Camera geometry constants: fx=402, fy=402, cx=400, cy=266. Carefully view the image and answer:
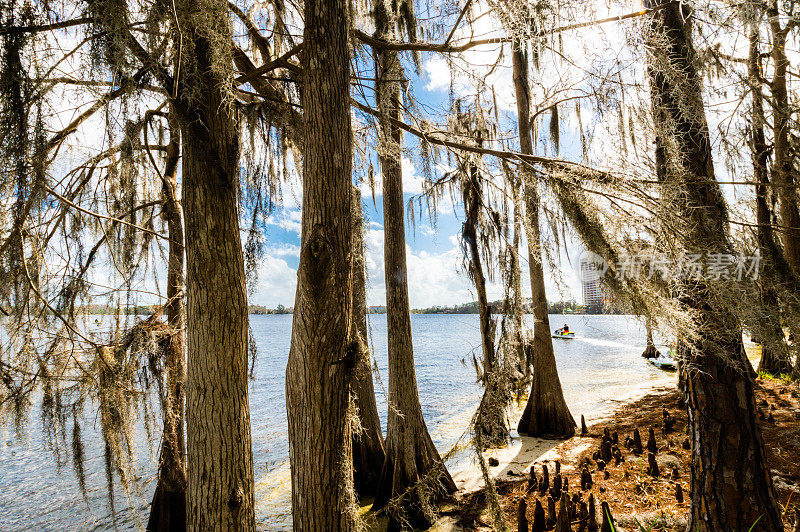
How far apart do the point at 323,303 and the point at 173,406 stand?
11.9 ft

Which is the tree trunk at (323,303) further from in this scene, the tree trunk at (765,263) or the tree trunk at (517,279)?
the tree trunk at (765,263)

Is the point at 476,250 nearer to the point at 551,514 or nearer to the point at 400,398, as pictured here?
the point at 400,398

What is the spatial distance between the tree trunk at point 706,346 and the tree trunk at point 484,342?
1354 mm

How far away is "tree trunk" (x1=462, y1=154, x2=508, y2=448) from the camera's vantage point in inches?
128

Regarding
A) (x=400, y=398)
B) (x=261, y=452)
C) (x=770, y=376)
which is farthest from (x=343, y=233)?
(x=770, y=376)

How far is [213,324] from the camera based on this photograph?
3270mm

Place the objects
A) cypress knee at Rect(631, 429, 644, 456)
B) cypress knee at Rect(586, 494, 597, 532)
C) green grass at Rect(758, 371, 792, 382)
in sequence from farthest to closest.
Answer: green grass at Rect(758, 371, 792, 382) < cypress knee at Rect(631, 429, 644, 456) < cypress knee at Rect(586, 494, 597, 532)

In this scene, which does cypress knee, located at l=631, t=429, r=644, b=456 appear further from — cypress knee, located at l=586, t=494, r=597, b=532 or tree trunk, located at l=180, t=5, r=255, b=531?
tree trunk, located at l=180, t=5, r=255, b=531

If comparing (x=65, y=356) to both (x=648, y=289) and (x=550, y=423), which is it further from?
(x=550, y=423)

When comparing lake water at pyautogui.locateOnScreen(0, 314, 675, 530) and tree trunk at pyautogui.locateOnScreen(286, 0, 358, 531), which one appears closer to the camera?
tree trunk at pyautogui.locateOnScreen(286, 0, 358, 531)

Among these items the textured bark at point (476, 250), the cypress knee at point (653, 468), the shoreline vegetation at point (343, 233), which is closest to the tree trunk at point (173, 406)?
the shoreline vegetation at point (343, 233)

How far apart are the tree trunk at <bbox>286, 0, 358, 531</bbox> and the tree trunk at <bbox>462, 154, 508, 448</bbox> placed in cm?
119

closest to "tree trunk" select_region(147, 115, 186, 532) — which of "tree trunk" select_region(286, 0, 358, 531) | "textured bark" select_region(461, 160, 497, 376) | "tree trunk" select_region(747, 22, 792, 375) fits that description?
"tree trunk" select_region(286, 0, 358, 531)

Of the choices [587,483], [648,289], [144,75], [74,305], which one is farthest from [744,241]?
[74,305]
